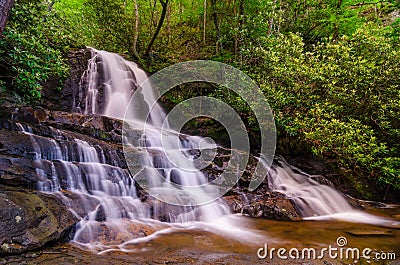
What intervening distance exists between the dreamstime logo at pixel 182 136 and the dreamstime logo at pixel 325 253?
2375 mm

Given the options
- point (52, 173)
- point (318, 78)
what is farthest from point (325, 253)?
point (318, 78)

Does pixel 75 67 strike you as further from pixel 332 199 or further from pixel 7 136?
pixel 332 199

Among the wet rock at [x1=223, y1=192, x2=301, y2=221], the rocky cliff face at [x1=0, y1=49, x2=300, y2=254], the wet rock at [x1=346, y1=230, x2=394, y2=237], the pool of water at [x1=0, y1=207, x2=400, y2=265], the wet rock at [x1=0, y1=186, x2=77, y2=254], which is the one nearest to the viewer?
the wet rock at [x1=0, y1=186, x2=77, y2=254]

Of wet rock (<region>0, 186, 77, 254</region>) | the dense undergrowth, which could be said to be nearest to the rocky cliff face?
wet rock (<region>0, 186, 77, 254</region>)

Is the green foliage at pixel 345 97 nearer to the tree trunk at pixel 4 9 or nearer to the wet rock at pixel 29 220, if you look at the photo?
the wet rock at pixel 29 220

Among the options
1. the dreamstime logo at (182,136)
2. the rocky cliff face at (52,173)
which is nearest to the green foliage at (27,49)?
the rocky cliff face at (52,173)

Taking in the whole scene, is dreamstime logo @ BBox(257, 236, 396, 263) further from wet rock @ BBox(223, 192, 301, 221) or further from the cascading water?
wet rock @ BBox(223, 192, 301, 221)

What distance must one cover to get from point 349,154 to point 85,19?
14.3 meters

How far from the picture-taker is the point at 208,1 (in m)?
16.0

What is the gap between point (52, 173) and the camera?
4.95m

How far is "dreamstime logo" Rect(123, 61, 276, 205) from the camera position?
21.4 feet

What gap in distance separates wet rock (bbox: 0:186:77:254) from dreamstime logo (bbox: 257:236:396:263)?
2.85 metres

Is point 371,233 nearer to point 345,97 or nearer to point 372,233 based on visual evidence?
point 372,233

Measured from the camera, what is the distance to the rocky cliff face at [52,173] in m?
3.51
